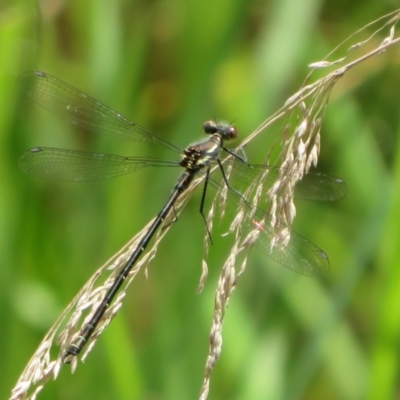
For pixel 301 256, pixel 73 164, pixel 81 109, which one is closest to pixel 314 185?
pixel 301 256

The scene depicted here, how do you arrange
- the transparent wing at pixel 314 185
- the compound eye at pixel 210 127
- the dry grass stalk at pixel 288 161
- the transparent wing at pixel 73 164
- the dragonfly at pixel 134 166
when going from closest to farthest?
the dry grass stalk at pixel 288 161
the dragonfly at pixel 134 166
the transparent wing at pixel 314 185
the transparent wing at pixel 73 164
the compound eye at pixel 210 127

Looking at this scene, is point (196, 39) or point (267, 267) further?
point (196, 39)

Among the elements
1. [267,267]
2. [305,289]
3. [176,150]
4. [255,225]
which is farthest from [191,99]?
[255,225]

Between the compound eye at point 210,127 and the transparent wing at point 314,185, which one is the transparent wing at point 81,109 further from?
the transparent wing at point 314,185

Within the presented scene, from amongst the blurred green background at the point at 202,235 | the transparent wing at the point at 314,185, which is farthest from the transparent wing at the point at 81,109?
the transparent wing at the point at 314,185

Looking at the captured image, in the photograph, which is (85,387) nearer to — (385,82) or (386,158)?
(386,158)

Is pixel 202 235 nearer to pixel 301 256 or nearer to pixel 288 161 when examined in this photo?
pixel 301 256

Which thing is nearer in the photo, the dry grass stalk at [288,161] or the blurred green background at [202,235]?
the dry grass stalk at [288,161]
